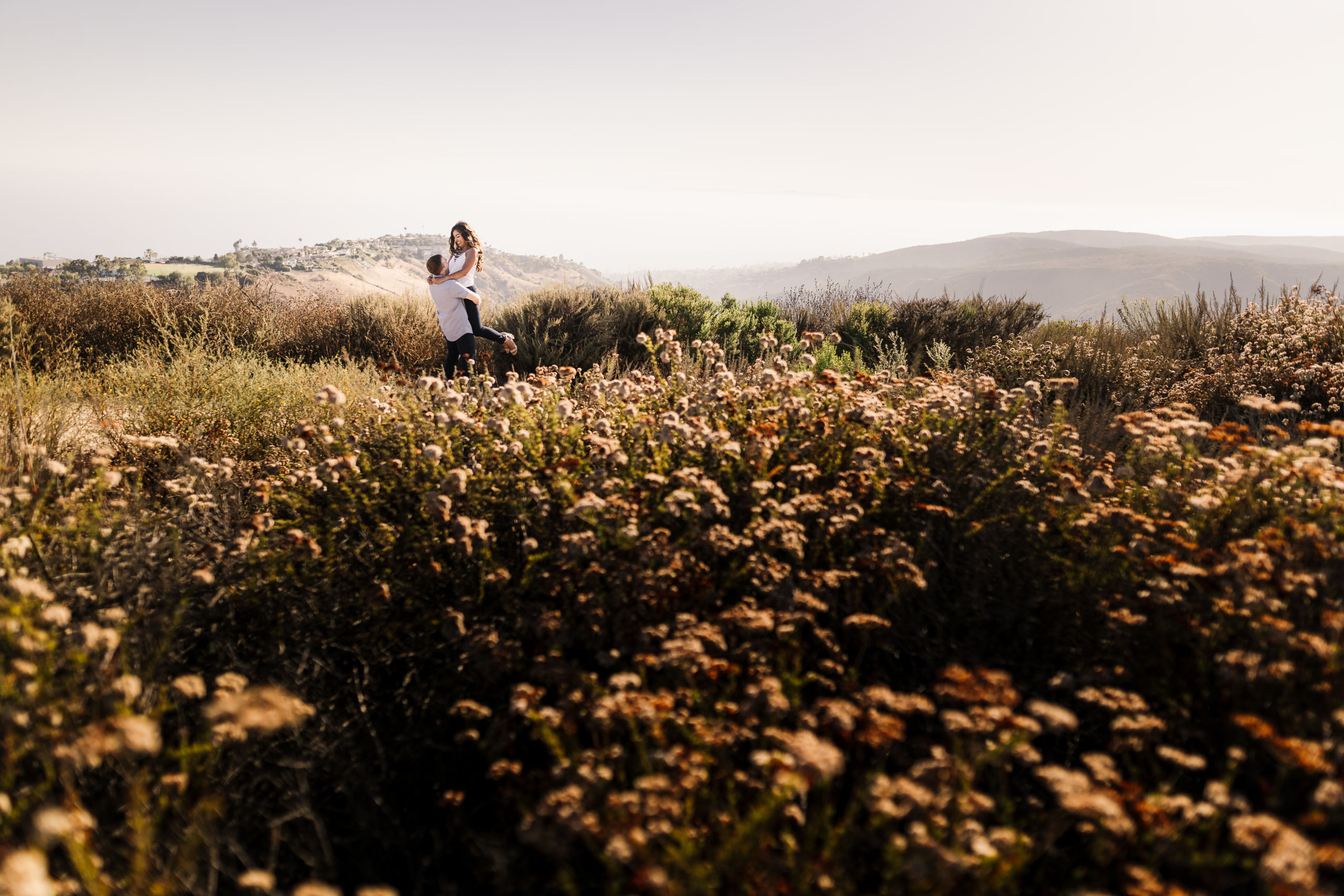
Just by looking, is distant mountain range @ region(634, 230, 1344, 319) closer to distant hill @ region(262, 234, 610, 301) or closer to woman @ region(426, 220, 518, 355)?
distant hill @ region(262, 234, 610, 301)

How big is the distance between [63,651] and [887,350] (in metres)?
8.67

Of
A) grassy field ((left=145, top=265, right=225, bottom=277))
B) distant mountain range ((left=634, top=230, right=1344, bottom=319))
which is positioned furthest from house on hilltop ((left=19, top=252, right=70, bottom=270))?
distant mountain range ((left=634, top=230, right=1344, bottom=319))

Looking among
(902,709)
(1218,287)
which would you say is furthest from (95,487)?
(1218,287)

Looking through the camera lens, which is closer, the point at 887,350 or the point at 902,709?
the point at 902,709

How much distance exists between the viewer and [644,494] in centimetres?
256

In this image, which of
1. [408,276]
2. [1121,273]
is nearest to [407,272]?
[408,276]

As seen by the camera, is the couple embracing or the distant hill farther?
the distant hill

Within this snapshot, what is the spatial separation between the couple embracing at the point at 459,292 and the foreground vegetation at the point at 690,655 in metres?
2.80

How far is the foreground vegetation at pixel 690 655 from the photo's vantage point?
1.47m

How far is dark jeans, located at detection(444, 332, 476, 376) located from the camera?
21.3 ft

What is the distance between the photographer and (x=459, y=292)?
242 inches

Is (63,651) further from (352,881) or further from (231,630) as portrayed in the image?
(352,881)

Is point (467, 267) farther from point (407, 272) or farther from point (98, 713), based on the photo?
point (407, 272)

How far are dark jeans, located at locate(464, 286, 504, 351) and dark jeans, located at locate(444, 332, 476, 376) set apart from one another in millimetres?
55
